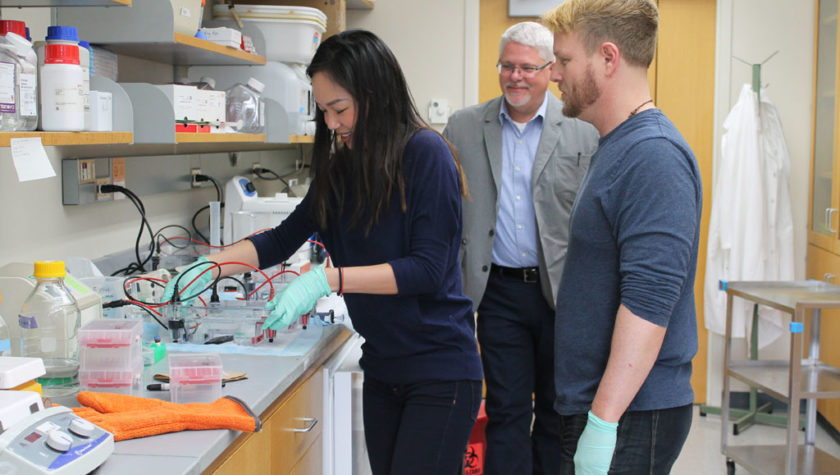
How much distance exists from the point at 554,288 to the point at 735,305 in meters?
1.99

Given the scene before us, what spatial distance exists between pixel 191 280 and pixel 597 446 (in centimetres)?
104

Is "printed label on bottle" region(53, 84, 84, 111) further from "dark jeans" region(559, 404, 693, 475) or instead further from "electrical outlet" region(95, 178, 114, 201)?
"dark jeans" region(559, 404, 693, 475)

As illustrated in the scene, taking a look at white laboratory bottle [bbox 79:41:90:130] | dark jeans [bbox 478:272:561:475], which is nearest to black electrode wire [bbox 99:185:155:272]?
white laboratory bottle [bbox 79:41:90:130]

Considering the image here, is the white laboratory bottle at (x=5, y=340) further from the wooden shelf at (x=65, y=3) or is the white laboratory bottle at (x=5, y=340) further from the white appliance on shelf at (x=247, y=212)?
the white appliance on shelf at (x=247, y=212)

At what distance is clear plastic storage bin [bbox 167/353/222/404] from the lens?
1409mm

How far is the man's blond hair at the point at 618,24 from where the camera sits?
1.28 meters

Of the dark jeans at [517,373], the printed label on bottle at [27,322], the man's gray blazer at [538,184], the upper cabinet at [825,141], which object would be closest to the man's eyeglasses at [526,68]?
the man's gray blazer at [538,184]

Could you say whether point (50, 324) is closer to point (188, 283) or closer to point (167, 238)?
point (188, 283)

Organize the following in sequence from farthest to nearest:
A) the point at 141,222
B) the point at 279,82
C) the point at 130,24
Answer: the point at 279,82, the point at 141,222, the point at 130,24

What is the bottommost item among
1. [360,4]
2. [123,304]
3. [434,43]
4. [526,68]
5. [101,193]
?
[123,304]

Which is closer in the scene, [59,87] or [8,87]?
[8,87]

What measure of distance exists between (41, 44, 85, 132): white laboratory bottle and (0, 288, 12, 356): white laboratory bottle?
1.20 ft

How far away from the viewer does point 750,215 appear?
390 centimetres

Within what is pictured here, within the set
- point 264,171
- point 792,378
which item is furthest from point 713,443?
point 264,171
